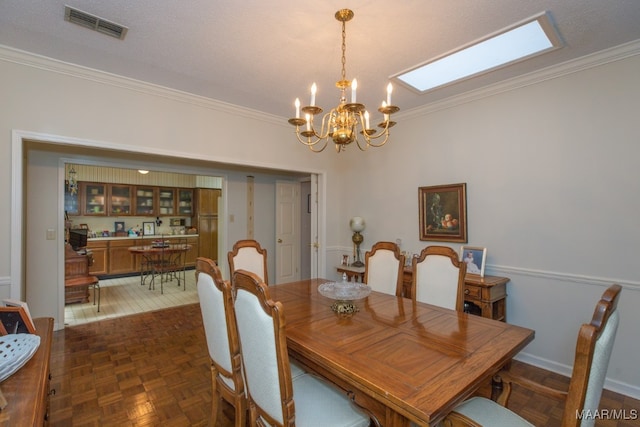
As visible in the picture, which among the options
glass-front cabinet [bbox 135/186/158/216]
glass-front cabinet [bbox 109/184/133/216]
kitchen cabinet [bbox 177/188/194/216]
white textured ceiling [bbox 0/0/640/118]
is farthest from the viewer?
kitchen cabinet [bbox 177/188/194/216]

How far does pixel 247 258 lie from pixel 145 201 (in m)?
5.50

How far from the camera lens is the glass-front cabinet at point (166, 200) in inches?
289

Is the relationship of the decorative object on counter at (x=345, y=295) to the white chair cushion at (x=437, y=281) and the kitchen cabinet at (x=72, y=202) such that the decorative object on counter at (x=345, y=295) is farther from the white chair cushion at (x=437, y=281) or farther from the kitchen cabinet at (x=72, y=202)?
the kitchen cabinet at (x=72, y=202)

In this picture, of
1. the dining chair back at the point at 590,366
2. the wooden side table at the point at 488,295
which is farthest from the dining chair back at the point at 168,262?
the dining chair back at the point at 590,366

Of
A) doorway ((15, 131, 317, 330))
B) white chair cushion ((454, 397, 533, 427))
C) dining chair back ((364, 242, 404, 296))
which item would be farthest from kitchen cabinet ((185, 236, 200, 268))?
white chair cushion ((454, 397, 533, 427))

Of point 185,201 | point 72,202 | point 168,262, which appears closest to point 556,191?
point 168,262

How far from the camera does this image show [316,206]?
4461 mm

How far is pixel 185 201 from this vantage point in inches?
304

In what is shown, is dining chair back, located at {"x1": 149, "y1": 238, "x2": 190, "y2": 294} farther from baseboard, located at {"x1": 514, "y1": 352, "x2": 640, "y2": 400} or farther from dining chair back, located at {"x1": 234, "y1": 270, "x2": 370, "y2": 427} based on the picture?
baseboard, located at {"x1": 514, "y1": 352, "x2": 640, "y2": 400}

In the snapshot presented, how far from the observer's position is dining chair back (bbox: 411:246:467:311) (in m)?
2.24

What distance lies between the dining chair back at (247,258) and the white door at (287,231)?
2421 millimetres

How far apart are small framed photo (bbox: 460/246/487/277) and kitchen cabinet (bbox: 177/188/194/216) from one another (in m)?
6.71

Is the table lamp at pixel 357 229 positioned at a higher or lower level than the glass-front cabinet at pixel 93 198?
lower

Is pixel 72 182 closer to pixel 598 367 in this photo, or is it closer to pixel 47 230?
pixel 47 230
